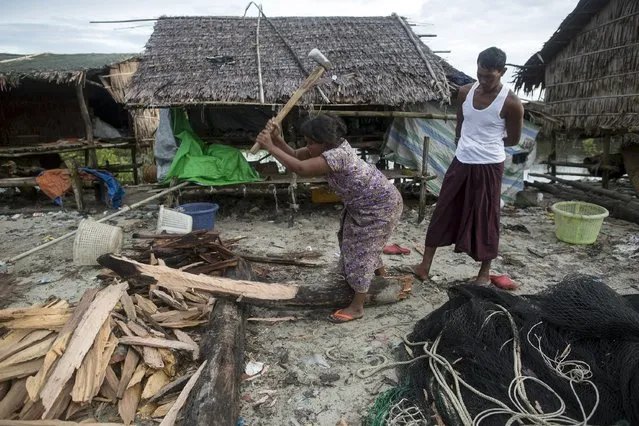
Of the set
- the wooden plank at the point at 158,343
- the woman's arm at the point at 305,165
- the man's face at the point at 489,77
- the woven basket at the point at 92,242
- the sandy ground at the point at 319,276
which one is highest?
the man's face at the point at 489,77

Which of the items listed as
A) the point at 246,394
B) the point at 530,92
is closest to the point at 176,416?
the point at 246,394

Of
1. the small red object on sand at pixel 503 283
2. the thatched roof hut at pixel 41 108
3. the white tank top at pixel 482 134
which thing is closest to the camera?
the white tank top at pixel 482 134

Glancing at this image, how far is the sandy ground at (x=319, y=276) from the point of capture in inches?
106

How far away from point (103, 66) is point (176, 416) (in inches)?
318

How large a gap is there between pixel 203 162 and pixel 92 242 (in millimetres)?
2604

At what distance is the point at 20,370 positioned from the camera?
2494mm

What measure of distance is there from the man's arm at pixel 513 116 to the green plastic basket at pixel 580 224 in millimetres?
2518

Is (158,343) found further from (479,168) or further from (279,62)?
(279,62)

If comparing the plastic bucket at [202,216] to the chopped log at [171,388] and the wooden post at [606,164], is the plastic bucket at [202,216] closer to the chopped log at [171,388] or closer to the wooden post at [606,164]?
the chopped log at [171,388]

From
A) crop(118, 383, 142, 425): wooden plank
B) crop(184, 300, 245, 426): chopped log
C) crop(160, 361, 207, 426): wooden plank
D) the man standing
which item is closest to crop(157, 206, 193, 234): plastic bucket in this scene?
crop(184, 300, 245, 426): chopped log

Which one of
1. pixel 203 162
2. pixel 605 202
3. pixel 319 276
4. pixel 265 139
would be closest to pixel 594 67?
pixel 605 202

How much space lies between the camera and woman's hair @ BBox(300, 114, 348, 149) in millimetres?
2943

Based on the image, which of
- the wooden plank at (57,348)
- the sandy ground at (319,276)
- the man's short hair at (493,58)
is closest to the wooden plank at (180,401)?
the sandy ground at (319,276)

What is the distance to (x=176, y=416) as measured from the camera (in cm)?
232
